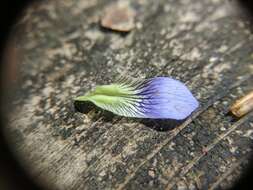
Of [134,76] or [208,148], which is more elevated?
[134,76]

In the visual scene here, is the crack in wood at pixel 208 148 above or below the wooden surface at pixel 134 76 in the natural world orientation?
below

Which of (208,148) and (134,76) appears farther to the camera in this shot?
(134,76)

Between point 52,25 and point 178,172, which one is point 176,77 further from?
point 52,25

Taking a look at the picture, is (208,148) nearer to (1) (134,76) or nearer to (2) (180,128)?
(2) (180,128)

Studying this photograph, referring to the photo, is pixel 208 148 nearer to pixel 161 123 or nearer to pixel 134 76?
pixel 161 123

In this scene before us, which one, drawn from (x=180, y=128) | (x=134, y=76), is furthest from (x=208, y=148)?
(x=134, y=76)

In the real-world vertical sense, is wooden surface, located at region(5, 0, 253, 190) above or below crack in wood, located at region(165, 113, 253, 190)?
above

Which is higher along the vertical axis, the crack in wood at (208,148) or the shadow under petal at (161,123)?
the shadow under petal at (161,123)

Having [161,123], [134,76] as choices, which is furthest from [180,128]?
[134,76]
